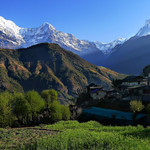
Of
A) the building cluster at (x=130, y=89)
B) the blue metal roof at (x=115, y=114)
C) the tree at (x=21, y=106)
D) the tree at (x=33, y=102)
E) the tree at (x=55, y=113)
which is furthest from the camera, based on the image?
the building cluster at (x=130, y=89)

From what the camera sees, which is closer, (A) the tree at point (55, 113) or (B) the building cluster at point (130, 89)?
(A) the tree at point (55, 113)

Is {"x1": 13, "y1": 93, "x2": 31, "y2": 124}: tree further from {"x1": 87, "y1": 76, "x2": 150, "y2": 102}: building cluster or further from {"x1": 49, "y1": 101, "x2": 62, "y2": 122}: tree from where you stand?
{"x1": 87, "y1": 76, "x2": 150, "y2": 102}: building cluster

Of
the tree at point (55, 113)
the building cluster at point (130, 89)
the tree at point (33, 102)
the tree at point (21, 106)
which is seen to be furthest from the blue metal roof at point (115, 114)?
the tree at point (21, 106)

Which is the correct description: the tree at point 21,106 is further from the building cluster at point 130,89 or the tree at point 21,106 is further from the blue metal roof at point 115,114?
the building cluster at point 130,89

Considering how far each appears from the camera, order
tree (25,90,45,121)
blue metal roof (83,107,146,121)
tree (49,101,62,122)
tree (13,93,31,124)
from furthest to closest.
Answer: tree (49,101,62,122)
tree (25,90,45,121)
tree (13,93,31,124)
blue metal roof (83,107,146,121)

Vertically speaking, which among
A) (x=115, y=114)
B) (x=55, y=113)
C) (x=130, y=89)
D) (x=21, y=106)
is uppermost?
(x=130, y=89)

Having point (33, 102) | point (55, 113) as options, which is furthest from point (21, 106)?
point (55, 113)

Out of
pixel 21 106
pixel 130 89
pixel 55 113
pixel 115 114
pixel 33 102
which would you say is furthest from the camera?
pixel 130 89

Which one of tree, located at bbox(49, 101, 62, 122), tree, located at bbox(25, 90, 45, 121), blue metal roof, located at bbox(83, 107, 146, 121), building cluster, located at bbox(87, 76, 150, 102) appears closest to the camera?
blue metal roof, located at bbox(83, 107, 146, 121)

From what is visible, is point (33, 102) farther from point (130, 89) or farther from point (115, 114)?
point (130, 89)

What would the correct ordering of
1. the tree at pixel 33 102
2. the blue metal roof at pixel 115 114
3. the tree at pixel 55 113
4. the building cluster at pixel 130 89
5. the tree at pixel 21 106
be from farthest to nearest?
the building cluster at pixel 130 89
the tree at pixel 55 113
the tree at pixel 33 102
the tree at pixel 21 106
the blue metal roof at pixel 115 114


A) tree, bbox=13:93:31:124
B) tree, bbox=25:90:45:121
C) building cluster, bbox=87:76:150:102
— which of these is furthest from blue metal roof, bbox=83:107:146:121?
tree, bbox=13:93:31:124

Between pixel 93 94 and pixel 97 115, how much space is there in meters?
43.9

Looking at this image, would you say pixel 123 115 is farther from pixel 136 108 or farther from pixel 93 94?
pixel 93 94
